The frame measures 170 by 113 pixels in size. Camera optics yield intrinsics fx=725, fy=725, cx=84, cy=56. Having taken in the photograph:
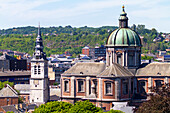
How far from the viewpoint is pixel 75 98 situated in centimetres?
11212

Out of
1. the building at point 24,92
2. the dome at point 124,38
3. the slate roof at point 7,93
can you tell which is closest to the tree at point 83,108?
the dome at point 124,38

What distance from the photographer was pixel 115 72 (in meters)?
106

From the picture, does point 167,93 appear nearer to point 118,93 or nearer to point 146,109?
point 146,109

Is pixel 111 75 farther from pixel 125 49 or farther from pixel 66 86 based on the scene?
pixel 66 86

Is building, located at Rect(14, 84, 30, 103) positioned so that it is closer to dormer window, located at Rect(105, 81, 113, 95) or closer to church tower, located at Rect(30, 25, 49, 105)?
church tower, located at Rect(30, 25, 49, 105)

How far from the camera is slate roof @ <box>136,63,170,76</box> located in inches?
4279

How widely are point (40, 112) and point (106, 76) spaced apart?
17284 mm

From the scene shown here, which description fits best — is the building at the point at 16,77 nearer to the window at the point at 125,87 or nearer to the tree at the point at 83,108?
the window at the point at 125,87

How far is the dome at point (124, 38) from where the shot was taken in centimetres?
10969

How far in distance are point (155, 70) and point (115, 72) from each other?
698 cm

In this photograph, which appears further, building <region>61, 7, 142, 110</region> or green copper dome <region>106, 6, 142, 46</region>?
green copper dome <region>106, 6, 142, 46</region>

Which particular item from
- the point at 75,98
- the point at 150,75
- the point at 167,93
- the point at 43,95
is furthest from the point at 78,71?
the point at 167,93

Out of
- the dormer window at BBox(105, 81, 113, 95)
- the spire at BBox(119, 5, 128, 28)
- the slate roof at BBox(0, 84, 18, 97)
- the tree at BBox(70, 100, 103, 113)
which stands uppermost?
the spire at BBox(119, 5, 128, 28)

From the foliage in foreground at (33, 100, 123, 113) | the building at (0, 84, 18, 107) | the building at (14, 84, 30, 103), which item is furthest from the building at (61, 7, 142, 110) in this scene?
the building at (14, 84, 30, 103)
